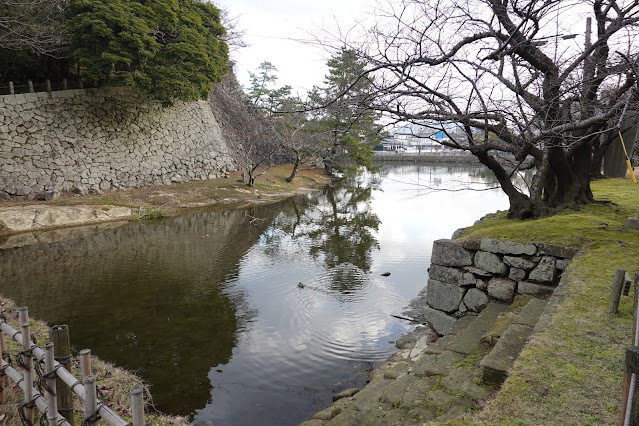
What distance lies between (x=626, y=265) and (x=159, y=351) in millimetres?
5940

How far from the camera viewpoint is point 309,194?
24.3 metres

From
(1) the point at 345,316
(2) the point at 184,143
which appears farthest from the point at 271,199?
(1) the point at 345,316

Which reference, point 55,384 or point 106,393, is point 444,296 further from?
point 55,384

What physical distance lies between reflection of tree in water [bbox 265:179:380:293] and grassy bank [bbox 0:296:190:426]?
4.61 meters

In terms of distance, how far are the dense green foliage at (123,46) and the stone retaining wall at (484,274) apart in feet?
48.1

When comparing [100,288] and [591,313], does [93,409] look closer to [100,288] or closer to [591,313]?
[591,313]

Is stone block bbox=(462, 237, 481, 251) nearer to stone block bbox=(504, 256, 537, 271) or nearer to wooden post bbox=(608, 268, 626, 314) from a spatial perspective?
stone block bbox=(504, 256, 537, 271)

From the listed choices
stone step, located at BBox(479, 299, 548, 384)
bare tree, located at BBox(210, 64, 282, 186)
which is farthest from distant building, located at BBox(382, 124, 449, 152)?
bare tree, located at BBox(210, 64, 282, 186)

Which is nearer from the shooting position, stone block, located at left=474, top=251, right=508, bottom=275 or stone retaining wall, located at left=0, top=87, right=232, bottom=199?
stone block, located at left=474, top=251, right=508, bottom=275

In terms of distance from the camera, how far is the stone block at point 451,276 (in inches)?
218

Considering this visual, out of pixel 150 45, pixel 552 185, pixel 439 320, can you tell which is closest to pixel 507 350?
pixel 439 320

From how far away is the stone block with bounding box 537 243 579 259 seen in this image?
488 centimetres

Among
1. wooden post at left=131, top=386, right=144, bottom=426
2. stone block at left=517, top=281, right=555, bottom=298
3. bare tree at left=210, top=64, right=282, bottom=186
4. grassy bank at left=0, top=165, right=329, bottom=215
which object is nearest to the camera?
wooden post at left=131, top=386, right=144, bottom=426

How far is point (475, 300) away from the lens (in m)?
5.46
